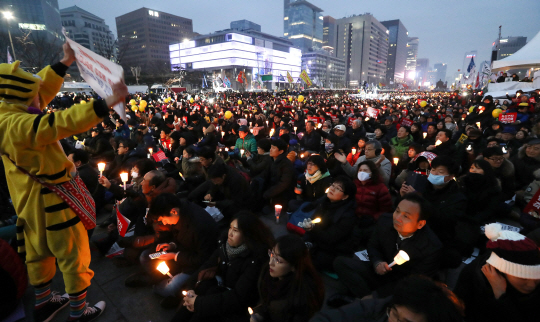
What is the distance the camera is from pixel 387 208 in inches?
160

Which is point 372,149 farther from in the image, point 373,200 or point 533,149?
point 533,149

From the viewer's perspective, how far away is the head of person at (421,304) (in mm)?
1398

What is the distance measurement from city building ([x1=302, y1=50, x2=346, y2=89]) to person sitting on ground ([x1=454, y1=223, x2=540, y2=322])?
110 meters

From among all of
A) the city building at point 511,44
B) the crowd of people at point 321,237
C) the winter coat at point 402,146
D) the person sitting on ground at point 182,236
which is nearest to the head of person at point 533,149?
the crowd of people at point 321,237

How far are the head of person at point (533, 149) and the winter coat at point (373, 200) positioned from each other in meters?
3.39

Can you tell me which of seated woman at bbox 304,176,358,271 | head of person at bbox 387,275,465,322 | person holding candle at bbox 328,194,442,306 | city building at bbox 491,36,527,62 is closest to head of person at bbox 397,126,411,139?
Result: seated woman at bbox 304,176,358,271

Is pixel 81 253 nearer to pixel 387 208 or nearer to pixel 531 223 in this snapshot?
pixel 387 208

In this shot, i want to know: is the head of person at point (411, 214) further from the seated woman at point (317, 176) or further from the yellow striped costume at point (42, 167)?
the yellow striped costume at point (42, 167)

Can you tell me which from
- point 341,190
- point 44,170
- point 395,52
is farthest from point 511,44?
point 44,170

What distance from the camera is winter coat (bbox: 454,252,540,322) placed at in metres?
1.77

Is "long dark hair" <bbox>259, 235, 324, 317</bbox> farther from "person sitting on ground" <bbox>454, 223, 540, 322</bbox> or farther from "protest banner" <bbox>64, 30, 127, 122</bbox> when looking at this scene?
"protest banner" <bbox>64, 30, 127, 122</bbox>

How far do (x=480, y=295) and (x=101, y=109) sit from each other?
3011mm

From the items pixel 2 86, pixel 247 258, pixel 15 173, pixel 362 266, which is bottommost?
pixel 362 266

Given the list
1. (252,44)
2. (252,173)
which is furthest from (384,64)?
(252,173)
